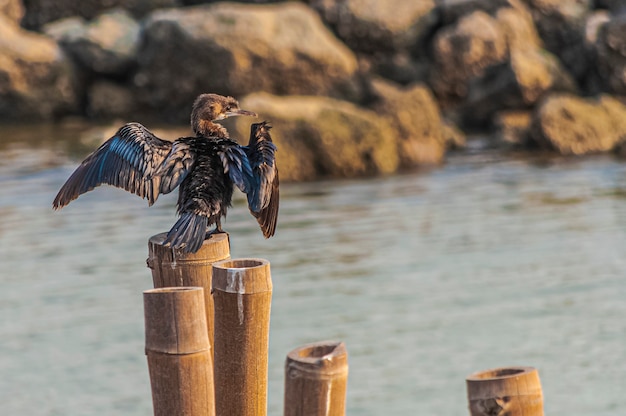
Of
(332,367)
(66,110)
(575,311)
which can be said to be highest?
(66,110)

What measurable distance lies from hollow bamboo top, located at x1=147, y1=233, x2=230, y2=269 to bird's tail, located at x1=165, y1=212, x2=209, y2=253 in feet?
0.08

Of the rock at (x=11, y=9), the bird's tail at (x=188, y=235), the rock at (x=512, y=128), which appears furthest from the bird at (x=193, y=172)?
the rock at (x=11, y=9)

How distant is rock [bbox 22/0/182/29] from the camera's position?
26.2 metres

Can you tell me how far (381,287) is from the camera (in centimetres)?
1080

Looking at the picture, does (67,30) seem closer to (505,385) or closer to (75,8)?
(75,8)

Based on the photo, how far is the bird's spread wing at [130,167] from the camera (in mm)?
5559

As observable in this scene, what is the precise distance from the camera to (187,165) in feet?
18.2

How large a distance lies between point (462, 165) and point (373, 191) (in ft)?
9.51

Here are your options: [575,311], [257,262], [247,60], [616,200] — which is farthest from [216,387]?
[247,60]

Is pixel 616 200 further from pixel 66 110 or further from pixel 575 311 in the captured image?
pixel 66 110

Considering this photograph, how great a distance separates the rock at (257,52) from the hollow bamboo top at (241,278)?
16.8m

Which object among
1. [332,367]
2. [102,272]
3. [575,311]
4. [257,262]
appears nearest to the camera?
[332,367]

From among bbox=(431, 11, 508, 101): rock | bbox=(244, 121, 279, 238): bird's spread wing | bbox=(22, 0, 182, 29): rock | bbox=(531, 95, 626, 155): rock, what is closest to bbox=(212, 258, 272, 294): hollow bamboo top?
bbox=(244, 121, 279, 238): bird's spread wing

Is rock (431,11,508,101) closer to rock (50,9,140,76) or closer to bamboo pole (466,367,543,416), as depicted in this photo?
rock (50,9,140,76)
